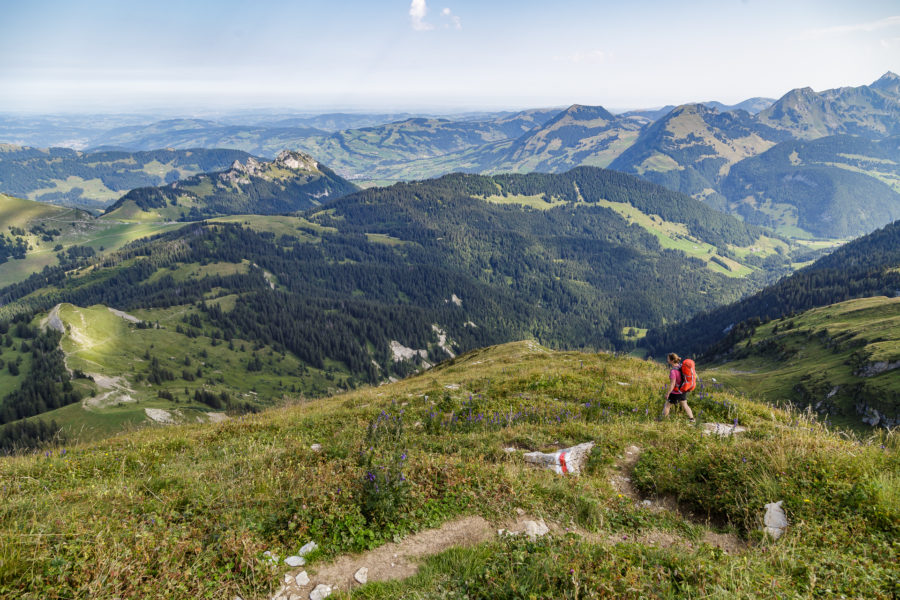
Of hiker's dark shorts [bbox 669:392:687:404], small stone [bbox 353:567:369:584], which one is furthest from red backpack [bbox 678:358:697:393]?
small stone [bbox 353:567:369:584]

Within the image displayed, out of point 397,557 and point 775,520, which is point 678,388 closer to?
point 775,520

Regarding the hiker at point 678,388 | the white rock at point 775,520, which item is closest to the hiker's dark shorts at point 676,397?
the hiker at point 678,388

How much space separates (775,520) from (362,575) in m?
7.50

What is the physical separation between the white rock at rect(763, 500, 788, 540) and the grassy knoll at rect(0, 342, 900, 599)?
16 centimetres

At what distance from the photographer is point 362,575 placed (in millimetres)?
6590

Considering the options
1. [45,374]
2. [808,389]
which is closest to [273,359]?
[45,374]

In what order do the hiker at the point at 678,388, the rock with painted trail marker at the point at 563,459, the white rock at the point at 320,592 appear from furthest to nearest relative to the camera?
1. the hiker at the point at 678,388
2. the rock with painted trail marker at the point at 563,459
3. the white rock at the point at 320,592

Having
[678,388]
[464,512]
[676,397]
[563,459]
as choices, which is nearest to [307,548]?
[464,512]

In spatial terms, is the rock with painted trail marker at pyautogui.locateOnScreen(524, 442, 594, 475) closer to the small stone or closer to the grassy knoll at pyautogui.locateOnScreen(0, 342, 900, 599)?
the grassy knoll at pyautogui.locateOnScreen(0, 342, 900, 599)

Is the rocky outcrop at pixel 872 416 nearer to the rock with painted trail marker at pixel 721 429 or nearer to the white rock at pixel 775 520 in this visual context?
the rock with painted trail marker at pixel 721 429

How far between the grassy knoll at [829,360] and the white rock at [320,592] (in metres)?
70.0

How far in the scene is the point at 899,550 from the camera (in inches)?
221

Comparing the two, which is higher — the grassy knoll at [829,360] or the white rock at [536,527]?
the white rock at [536,527]

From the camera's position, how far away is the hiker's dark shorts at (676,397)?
1495cm
